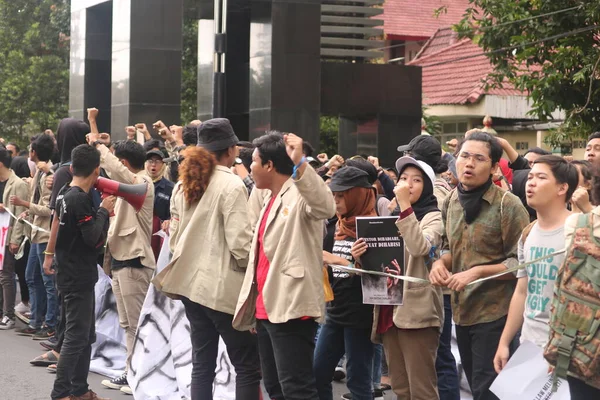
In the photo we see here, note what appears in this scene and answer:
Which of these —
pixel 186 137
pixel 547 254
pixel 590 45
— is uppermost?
pixel 590 45

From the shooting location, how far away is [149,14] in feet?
54.6

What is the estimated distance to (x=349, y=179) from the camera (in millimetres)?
6902

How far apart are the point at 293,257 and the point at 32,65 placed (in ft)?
82.1

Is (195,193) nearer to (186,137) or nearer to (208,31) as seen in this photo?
(186,137)

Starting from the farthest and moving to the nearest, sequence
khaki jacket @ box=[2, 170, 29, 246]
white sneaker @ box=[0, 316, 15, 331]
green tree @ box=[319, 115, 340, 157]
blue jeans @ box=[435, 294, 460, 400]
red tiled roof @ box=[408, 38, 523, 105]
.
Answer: red tiled roof @ box=[408, 38, 523, 105] → green tree @ box=[319, 115, 340, 157] → khaki jacket @ box=[2, 170, 29, 246] → white sneaker @ box=[0, 316, 15, 331] → blue jeans @ box=[435, 294, 460, 400]

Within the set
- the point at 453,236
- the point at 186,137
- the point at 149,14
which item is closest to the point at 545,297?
the point at 453,236

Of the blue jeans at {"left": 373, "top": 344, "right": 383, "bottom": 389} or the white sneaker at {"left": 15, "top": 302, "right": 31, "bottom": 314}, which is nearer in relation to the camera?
the blue jeans at {"left": 373, "top": 344, "right": 383, "bottom": 389}

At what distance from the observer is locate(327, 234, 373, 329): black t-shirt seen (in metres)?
6.85

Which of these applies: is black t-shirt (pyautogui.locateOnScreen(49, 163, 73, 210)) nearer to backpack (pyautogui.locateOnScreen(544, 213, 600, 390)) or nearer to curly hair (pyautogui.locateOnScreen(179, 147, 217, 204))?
curly hair (pyautogui.locateOnScreen(179, 147, 217, 204))

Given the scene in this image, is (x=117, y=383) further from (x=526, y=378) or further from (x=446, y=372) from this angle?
(x=526, y=378)

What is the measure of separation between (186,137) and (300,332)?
3.88 meters

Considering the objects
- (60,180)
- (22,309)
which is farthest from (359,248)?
(22,309)

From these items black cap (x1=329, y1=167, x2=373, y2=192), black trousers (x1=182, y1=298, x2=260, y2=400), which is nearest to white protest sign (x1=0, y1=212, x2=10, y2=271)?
black trousers (x1=182, y1=298, x2=260, y2=400)

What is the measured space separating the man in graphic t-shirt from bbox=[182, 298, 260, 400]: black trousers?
1832mm
